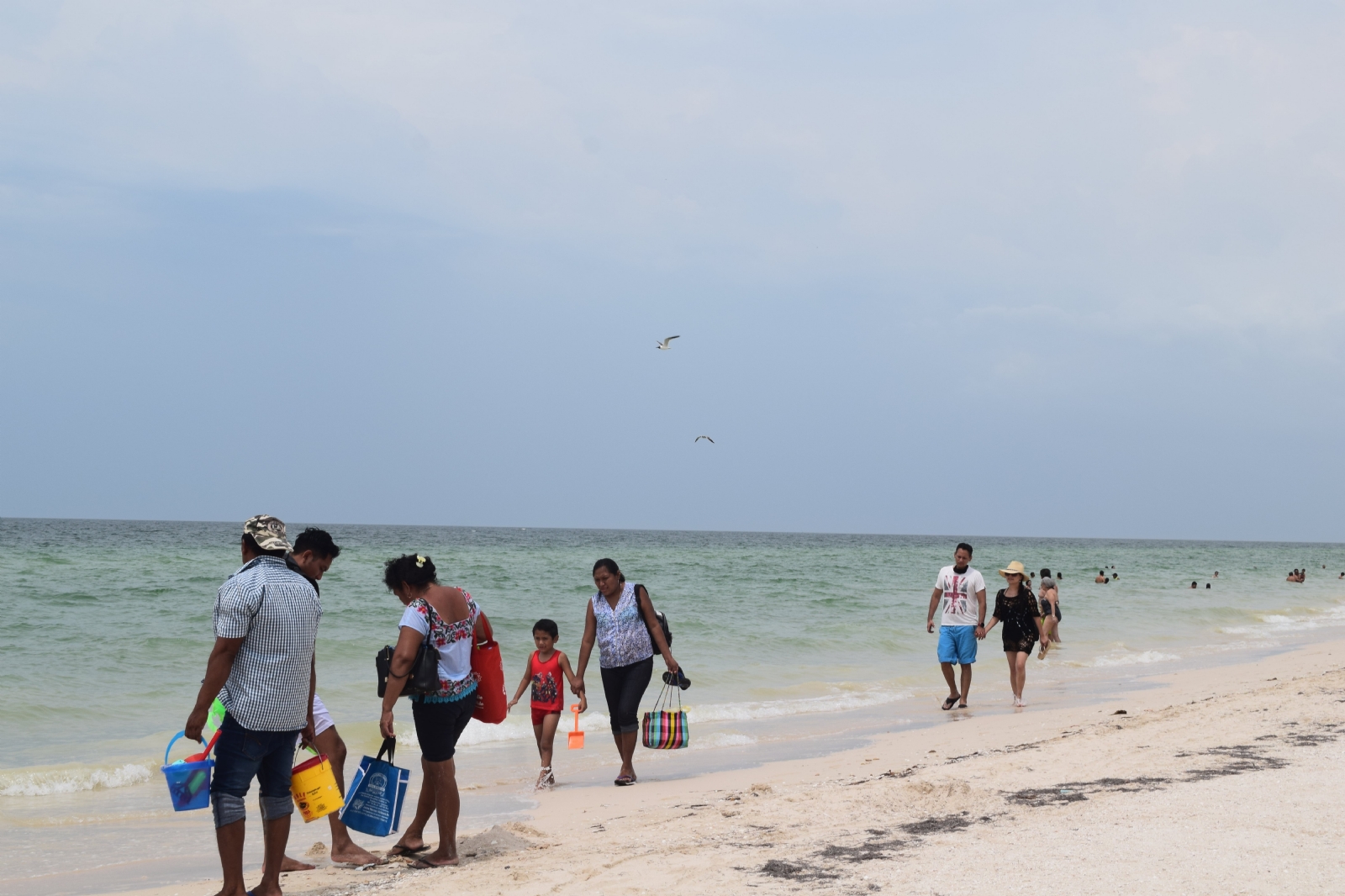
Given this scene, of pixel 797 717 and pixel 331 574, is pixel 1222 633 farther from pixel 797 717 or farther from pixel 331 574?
pixel 331 574

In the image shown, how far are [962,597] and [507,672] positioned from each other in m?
5.48

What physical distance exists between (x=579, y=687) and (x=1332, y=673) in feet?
26.5

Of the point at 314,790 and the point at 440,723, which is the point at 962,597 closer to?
the point at 440,723

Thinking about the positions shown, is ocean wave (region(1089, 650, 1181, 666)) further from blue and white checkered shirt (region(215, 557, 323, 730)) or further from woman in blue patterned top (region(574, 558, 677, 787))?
blue and white checkered shirt (region(215, 557, 323, 730))

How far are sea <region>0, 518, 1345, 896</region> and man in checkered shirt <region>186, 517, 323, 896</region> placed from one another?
5.09 feet

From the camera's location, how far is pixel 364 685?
37.7 ft

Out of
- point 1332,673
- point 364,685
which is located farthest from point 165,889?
point 1332,673

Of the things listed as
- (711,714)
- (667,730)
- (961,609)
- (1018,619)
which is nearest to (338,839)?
(667,730)

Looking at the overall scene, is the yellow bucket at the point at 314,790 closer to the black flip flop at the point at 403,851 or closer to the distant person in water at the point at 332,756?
the distant person in water at the point at 332,756

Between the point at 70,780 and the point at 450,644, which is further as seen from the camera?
the point at 70,780

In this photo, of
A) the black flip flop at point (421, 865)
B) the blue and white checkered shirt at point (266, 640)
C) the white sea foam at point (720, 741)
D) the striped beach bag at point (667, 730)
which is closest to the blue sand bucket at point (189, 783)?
the blue and white checkered shirt at point (266, 640)

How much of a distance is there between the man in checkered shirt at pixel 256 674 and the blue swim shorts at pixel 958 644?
7143 mm

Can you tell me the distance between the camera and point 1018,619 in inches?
417

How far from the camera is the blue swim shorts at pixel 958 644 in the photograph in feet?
33.3
